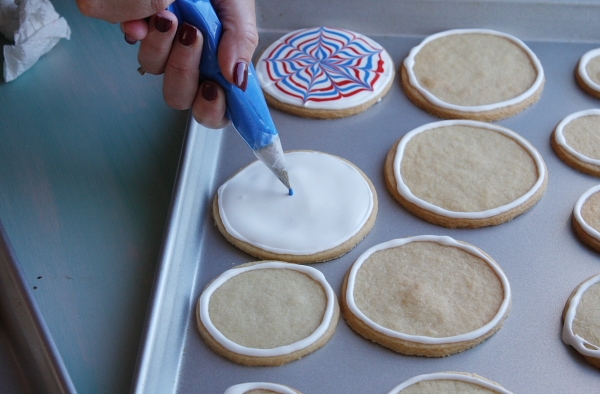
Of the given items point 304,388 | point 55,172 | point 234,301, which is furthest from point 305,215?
point 55,172

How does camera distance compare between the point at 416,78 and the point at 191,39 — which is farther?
the point at 416,78

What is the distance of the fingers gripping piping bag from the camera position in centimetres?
132

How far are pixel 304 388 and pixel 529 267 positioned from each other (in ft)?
1.91

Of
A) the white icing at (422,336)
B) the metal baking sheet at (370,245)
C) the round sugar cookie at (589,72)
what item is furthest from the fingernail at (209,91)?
the round sugar cookie at (589,72)

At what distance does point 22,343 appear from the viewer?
1.41 metres

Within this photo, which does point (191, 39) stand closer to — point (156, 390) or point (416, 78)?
point (156, 390)

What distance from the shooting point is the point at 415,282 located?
1.49 m

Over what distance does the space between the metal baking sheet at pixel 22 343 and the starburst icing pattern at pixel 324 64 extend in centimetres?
87

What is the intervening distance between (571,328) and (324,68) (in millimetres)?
995

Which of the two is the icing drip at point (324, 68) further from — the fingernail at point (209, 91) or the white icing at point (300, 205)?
the fingernail at point (209, 91)

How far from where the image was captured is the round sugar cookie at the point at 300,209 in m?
1.56

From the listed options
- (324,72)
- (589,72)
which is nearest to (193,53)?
(324,72)

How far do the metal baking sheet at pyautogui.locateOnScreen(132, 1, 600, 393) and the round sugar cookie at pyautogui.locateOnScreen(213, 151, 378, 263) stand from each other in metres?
0.04

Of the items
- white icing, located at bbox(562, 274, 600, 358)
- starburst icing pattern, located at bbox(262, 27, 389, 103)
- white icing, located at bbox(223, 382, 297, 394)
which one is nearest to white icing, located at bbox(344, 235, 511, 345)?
white icing, located at bbox(562, 274, 600, 358)
